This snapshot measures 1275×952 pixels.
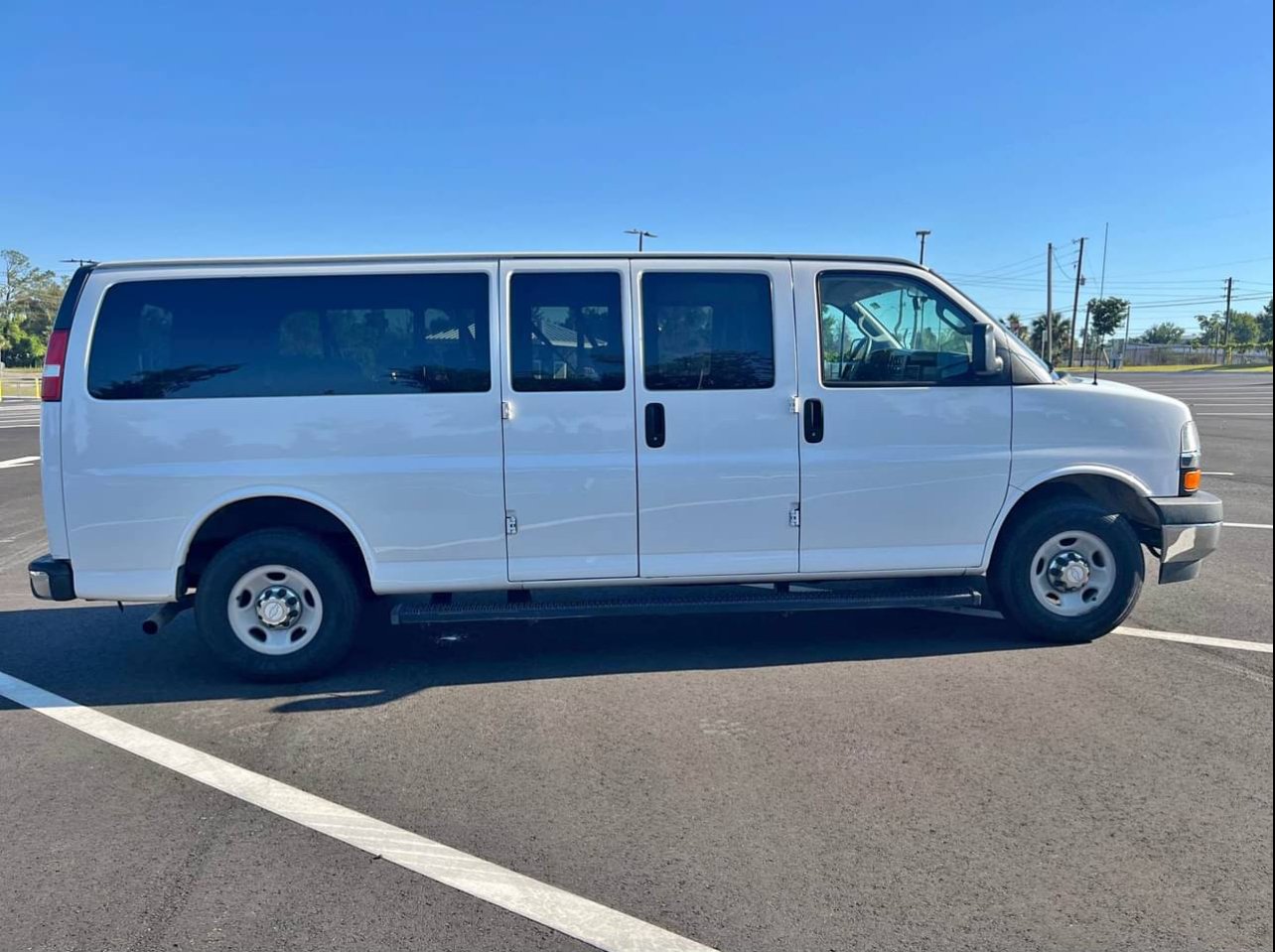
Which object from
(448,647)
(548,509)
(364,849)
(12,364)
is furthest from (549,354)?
(12,364)

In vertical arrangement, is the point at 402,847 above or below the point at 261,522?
below

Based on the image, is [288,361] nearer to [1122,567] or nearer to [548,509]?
[548,509]

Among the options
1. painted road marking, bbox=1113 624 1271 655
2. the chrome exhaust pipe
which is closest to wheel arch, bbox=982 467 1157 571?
painted road marking, bbox=1113 624 1271 655

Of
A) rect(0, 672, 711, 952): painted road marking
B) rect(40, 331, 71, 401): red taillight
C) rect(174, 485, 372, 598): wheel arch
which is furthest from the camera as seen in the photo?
rect(174, 485, 372, 598): wheel arch

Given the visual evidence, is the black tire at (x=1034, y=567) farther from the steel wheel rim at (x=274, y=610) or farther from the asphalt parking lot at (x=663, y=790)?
the steel wheel rim at (x=274, y=610)

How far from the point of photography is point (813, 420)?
16.6 ft

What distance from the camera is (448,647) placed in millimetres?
5543

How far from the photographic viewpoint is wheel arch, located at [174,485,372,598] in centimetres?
482

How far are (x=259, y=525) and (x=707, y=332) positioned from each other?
271cm

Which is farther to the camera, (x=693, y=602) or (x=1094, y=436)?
(x=1094, y=436)

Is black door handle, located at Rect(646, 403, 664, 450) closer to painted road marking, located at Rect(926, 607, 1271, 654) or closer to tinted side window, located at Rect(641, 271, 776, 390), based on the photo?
tinted side window, located at Rect(641, 271, 776, 390)

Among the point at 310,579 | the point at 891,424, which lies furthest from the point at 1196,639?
the point at 310,579

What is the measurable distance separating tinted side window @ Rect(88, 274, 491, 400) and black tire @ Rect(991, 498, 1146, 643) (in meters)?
3.16

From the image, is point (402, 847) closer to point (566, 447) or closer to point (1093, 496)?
point (566, 447)
